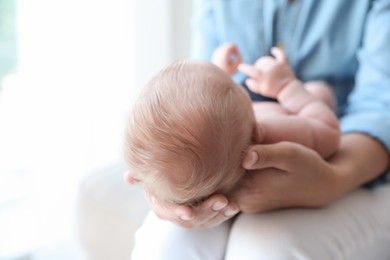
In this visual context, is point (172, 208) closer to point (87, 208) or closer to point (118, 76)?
point (87, 208)

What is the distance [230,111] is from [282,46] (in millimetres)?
429

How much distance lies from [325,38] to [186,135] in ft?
1.62

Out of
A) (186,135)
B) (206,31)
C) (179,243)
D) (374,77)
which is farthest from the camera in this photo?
(206,31)

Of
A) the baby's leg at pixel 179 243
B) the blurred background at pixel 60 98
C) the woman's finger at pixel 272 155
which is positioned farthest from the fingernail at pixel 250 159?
the blurred background at pixel 60 98

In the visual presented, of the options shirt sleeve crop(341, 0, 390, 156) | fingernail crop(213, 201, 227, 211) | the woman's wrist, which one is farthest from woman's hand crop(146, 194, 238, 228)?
shirt sleeve crop(341, 0, 390, 156)

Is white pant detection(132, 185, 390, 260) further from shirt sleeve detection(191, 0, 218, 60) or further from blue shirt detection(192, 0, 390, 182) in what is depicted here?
shirt sleeve detection(191, 0, 218, 60)

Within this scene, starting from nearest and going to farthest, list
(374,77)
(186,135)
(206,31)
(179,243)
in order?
(186,135), (179,243), (374,77), (206,31)

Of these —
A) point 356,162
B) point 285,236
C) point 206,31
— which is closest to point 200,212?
point 285,236

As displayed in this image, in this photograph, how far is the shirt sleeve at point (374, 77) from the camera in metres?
0.90

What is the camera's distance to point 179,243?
72 cm

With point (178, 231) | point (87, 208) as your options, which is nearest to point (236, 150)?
point (178, 231)

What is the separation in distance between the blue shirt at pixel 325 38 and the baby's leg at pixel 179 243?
1.04ft

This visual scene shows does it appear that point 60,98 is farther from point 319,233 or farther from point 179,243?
point 319,233

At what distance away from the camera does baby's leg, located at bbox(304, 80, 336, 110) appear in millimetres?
970
